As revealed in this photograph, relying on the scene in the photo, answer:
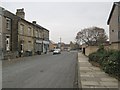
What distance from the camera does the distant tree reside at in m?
90.0

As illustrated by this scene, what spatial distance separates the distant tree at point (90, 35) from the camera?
90.0 m

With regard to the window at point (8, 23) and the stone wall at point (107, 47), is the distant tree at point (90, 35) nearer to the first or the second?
the stone wall at point (107, 47)

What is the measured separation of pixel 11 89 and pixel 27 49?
118ft

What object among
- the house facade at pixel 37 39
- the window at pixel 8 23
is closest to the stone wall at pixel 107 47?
the window at pixel 8 23

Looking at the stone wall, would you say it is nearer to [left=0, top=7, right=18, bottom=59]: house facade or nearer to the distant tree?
[left=0, top=7, right=18, bottom=59]: house facade

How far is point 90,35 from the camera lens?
3686 inches

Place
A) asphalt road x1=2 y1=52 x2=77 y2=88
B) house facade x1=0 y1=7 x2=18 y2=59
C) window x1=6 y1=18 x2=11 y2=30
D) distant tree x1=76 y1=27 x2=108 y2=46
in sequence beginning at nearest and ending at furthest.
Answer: asphalt road x1=2 y1=52 x2=77 y2=88
house facade x1=0 y1=7 x2=18 y2=59
window x1=6 y1=18 x2=11 y2=30
distant tree x1=76 y1=27 x2=108 y2=46

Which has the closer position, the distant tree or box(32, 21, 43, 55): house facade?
box(32, 21, 43, 55): house facade

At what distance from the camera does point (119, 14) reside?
137 feet

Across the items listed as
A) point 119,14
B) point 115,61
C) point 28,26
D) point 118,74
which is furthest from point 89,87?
point 28,26

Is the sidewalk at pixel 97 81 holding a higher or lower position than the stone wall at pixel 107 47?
lower

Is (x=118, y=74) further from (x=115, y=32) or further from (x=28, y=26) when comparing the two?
(x=28, y=26)

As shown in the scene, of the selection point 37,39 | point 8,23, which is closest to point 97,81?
point 8,23

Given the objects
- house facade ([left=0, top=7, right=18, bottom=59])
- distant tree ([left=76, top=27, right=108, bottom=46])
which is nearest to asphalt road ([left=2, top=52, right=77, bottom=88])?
house facade ([left=0, top=7, right=18, bottom=59])
